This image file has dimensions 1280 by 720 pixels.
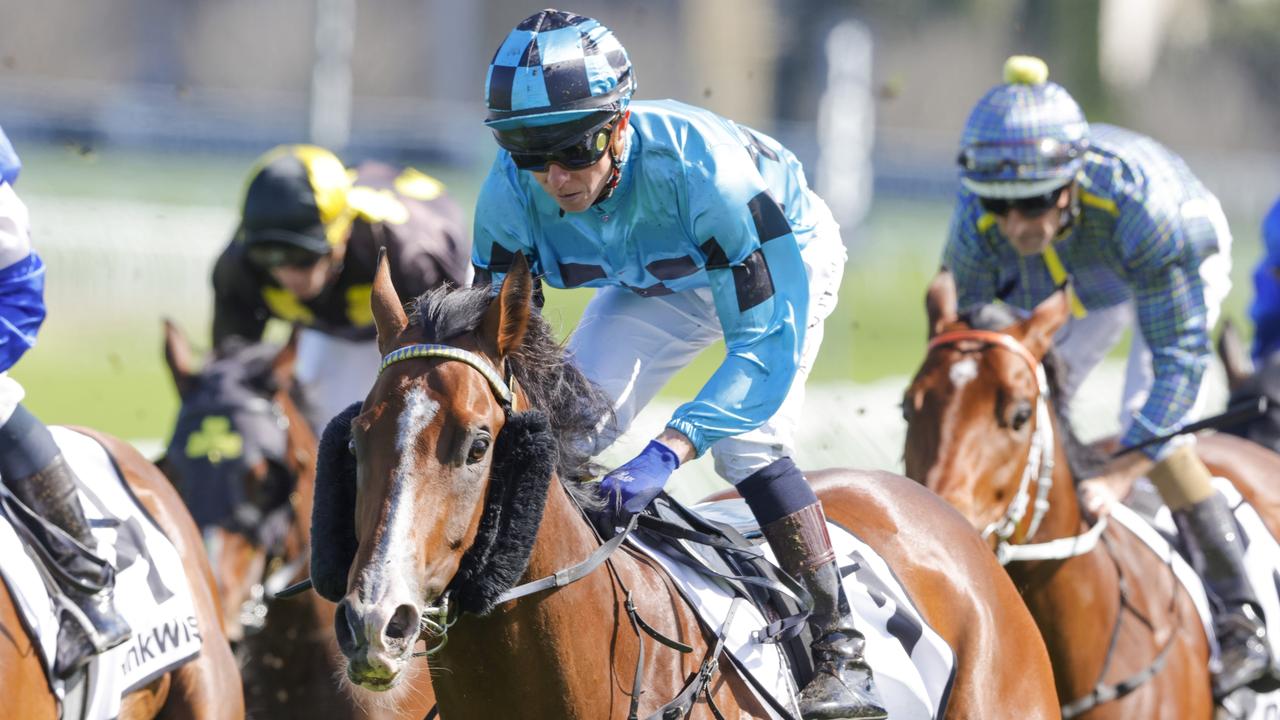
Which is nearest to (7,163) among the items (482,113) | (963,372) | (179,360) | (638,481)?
(179,360)

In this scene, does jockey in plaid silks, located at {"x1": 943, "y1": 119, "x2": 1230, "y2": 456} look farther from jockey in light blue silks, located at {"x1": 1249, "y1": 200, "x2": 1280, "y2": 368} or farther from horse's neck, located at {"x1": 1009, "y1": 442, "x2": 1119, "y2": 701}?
jockey in light blue silks, located at {"x1": 1249, "y1": 200, "x2": 1280, "y2": 368}

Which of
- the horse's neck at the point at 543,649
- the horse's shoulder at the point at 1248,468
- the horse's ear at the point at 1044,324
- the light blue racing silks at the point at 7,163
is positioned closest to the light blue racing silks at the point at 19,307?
the light blue racing silks at the point at 7,163

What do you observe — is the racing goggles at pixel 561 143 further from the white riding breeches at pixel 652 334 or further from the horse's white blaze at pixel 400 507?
the horse's white blaze at pixel 400 507

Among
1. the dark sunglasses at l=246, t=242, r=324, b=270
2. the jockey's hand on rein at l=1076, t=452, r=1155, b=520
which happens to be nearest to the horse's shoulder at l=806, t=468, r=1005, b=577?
the jockey's hand on rein at l=1076, t=452, r=1155, b=520

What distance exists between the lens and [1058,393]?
195 inches

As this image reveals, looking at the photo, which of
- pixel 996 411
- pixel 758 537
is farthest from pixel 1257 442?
pixel 758 537

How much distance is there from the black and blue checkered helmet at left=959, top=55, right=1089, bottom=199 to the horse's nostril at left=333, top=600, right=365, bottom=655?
321cm

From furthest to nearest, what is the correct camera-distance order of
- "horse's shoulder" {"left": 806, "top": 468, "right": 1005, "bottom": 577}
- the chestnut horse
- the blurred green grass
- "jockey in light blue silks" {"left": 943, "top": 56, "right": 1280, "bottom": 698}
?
the blurred green grass, "jockey in light blue silks" {"left": 943, "top": 56, "right": 1280, "bottom": 698}, the chestnut horse, "horse's shoulder" {"left": 806, "top": 468, "right": 1005, "bottom": 577}

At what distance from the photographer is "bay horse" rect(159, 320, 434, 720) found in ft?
15.4

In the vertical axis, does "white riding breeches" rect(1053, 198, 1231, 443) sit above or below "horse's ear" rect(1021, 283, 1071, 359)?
below

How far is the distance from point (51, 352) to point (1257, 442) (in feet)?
29.3

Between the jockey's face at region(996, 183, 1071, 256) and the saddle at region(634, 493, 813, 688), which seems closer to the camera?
the saddle at region(634, 493, 813, 688)

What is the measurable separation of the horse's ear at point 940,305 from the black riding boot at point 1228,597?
1.05 metres

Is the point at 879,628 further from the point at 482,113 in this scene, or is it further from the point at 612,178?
the point at 482,113
